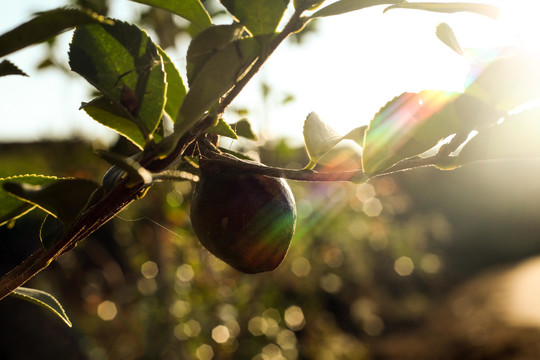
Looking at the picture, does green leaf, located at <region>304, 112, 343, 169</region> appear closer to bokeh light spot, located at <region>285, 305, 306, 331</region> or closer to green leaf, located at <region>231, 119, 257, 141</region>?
green leaf, located at <region>231, 119, 257, 141</region>

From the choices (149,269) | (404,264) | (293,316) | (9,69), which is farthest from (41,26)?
(404,264)

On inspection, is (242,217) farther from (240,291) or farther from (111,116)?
(240,291)

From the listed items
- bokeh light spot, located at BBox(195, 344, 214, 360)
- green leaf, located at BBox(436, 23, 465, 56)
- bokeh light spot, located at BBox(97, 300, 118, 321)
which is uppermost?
green leaf, located at BBox(436, 23, 465, 56)

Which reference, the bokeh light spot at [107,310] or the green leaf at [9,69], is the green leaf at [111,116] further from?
the bokeh light spot at [107,310]

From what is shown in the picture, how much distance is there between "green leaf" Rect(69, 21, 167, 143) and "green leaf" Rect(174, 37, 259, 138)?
0.06m

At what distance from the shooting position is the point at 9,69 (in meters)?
0.37

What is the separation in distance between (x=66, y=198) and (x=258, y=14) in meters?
0.18

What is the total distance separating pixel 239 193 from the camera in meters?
0.42

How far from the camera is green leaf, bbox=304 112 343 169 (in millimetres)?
419

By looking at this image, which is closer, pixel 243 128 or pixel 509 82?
pixel 509 82

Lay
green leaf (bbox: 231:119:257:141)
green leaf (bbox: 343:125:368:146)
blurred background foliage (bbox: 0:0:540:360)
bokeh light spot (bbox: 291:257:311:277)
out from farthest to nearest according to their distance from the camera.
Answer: bokeh light spot (bbox: 291:257:311:277), blurred background foliage (bbox: 0:0:540:360), green leaf (bbox: 231:119:257:141), green leaf (bbox: 343:125:368:146)

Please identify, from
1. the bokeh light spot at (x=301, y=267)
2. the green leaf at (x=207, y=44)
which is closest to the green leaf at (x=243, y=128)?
the green leaf at (x=207, y=44)

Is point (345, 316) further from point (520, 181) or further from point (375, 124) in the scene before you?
point (375, 124)

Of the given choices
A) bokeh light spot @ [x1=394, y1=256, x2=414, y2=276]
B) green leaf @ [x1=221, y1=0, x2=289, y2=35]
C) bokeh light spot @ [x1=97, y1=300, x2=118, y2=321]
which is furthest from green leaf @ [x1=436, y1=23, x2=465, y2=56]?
bokeh light spot @ [x1=394, y1=256, x2=414, y2=276]
